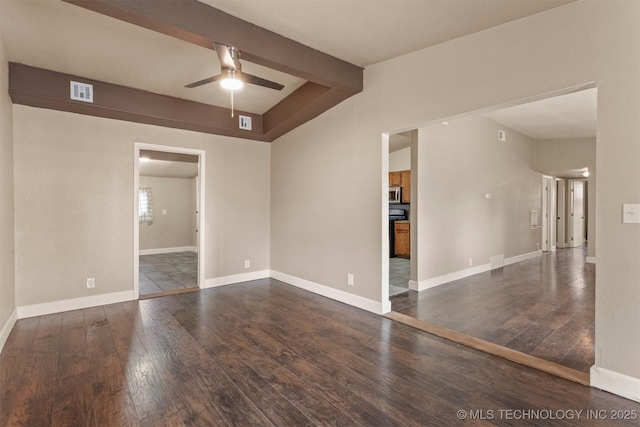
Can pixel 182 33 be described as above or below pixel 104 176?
above

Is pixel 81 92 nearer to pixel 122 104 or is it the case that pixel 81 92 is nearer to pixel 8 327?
pixel 122 104

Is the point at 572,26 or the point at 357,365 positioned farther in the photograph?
the point at 357,365

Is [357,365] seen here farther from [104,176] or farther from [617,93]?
[104,176]

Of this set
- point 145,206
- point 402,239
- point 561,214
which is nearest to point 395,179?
point 402,239

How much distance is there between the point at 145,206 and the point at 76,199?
5.22m

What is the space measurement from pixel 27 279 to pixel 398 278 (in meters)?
5.09

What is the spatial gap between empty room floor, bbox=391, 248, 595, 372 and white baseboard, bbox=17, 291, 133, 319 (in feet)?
11.8

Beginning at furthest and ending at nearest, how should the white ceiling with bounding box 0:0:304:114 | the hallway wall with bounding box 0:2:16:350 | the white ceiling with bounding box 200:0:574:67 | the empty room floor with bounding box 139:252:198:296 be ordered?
the empty room floor with bounding box 139:252:198:296 < the hallway wall with bounding box 0:2:16:350 < the white ceiling with bounding box 0:0:304:114 < the white ceiling with bounding box 200:0:574:67

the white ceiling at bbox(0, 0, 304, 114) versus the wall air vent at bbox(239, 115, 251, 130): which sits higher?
the white ceiling at bbox(0, 0, 304, 114)

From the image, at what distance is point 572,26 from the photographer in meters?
2.20

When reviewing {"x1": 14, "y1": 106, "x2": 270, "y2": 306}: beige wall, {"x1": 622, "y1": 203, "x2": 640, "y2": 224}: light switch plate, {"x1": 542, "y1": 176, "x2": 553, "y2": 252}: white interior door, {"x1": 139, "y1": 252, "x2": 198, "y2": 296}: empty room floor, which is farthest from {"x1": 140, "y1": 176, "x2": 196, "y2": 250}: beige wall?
{"x1": 542, "y1": 176, "x2": 553, "y2": 252}: white interior door

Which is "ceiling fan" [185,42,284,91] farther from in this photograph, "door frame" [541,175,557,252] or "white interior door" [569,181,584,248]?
"white interior door" [569,181,584,248]

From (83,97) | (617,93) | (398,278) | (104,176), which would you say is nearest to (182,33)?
(83,97)

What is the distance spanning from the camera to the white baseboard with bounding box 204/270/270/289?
4914 millimetres
